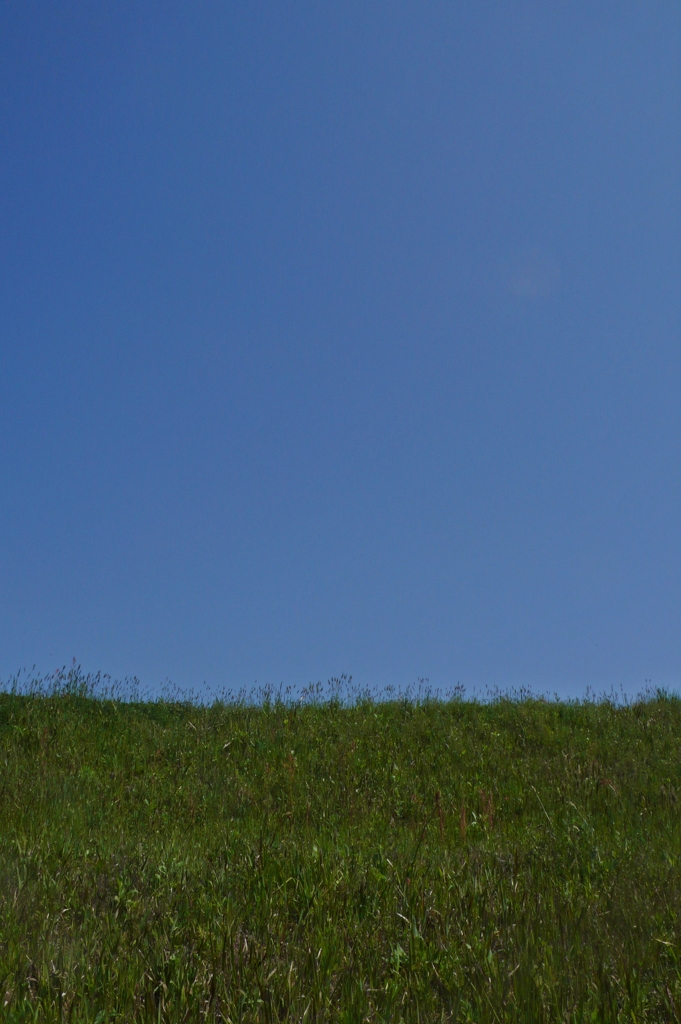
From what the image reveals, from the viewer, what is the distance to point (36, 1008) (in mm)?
2951

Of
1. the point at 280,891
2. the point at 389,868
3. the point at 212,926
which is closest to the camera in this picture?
the point at 212,926

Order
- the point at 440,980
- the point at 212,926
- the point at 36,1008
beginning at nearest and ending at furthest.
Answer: the point at 36,1008
the point at 440,980
the point at 212,926

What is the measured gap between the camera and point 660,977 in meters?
3.40

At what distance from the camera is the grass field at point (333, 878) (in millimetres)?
3184

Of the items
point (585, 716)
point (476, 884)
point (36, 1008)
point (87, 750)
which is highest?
point (585, 716)

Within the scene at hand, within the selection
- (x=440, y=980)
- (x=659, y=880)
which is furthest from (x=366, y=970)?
(x=659, y=880)

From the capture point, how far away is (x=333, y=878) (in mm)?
4613

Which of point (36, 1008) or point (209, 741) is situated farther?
point (209, 741)

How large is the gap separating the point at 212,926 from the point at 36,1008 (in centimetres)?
97

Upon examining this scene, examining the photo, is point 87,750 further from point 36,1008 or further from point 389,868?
point 36,1008

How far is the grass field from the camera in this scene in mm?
3184

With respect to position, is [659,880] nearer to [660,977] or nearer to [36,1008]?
[660,977]

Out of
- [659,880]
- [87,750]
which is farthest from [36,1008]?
[87,750]

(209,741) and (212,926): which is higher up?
(209,741)
